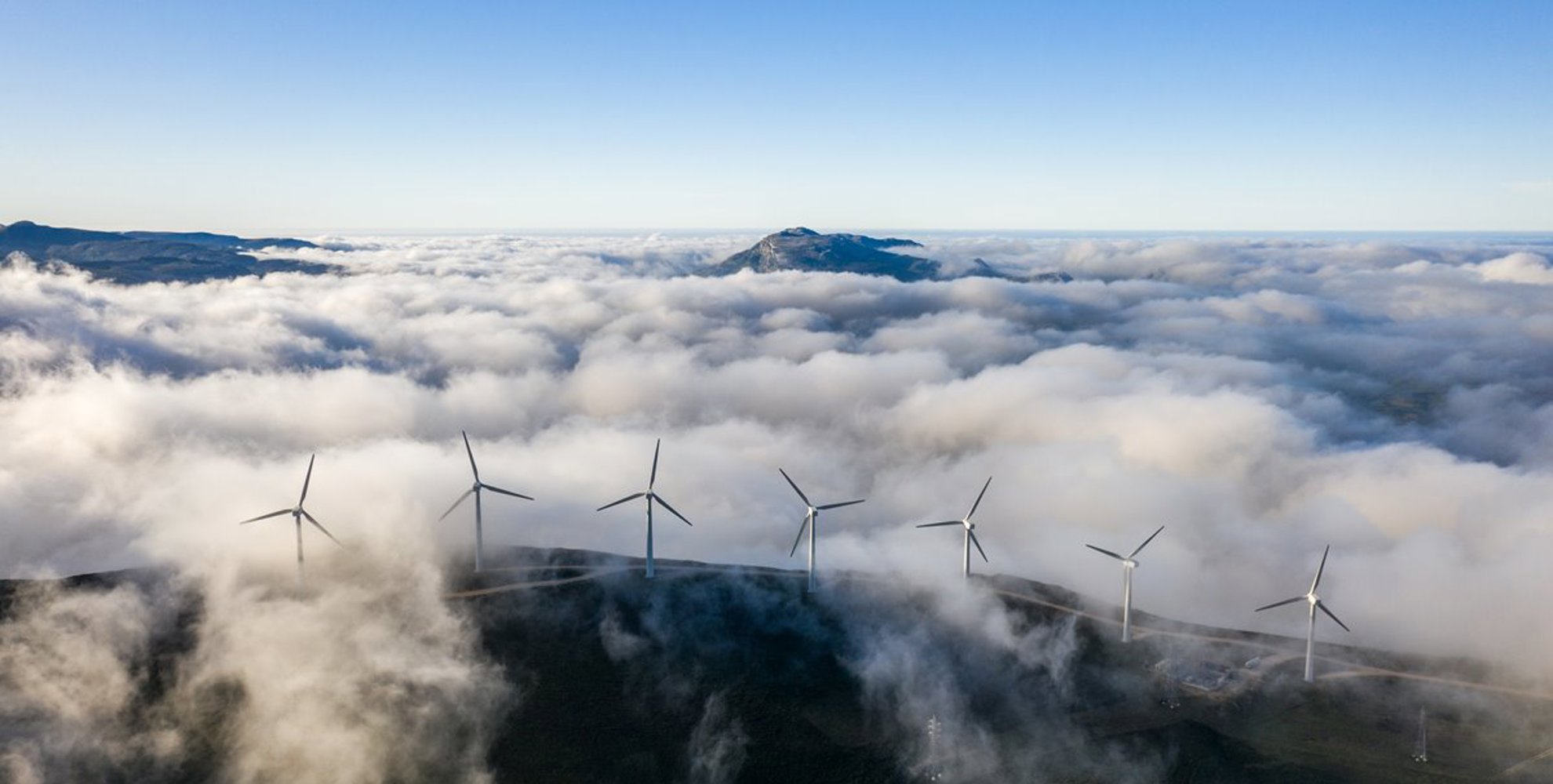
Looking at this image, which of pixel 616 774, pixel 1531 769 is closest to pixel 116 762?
pixel 616 774

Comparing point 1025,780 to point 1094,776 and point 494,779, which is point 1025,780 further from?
point 494,779

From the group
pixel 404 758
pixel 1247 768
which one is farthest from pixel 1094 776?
pixel 404 758

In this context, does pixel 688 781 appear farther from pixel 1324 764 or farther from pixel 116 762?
pixel 1324 764

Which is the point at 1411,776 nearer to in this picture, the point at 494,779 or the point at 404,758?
the point at 494,779

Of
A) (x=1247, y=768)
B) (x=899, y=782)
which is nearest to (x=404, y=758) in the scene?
(x=899, y=782)

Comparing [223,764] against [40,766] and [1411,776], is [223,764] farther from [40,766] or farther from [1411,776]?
[1411,776]

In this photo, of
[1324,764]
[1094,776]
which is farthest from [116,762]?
[1324,764]
